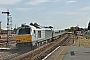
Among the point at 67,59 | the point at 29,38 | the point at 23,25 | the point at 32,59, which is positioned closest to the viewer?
the point at 67,59

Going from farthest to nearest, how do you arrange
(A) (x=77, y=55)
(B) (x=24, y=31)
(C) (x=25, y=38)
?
(B) (x=24, y=31), (C) (x=25, y=38), (A) (x=77, y=55)

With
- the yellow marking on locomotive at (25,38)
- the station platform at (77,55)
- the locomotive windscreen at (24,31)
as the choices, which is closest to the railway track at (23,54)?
the yellow marking on locomotive at (25,38)

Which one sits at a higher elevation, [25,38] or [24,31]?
[24,31]

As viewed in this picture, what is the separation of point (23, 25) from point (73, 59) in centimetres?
1296

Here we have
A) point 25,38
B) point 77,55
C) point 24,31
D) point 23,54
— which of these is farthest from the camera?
point 24,31

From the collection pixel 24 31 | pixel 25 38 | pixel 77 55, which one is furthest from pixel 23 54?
pixel 24 31

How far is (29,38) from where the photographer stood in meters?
26.3

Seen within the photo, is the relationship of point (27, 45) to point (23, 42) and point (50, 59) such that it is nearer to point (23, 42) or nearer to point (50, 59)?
point (23, 42)

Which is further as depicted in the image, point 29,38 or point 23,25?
point 23,25

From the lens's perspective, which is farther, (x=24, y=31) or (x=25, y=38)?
(x=24, y=31)

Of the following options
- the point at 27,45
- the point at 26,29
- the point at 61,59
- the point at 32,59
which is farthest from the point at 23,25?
the point at 61,59

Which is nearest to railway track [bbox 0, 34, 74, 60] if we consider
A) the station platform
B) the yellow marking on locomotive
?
→ the yellow marking on locomotive

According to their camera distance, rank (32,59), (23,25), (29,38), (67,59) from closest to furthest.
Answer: (67,59) → (32,59) → (29,38) → (23,25)

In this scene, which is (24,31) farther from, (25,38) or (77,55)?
(77,55)
